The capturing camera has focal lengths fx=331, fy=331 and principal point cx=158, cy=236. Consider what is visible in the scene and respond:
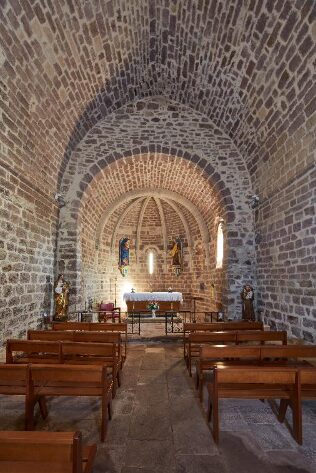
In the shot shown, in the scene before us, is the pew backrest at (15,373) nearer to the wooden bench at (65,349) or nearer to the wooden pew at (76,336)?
the wooden bench at (65,349)

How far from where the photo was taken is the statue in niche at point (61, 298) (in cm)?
846

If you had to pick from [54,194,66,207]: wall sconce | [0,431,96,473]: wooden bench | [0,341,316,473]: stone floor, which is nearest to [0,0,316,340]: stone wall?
[54,194,66,207]: wall sconce

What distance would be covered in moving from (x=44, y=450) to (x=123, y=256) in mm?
13259

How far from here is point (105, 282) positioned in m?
13.6

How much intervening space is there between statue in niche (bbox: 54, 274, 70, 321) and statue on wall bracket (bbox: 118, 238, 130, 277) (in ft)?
20.3

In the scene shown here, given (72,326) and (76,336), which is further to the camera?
(72,326)

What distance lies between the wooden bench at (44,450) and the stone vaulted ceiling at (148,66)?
219 inches

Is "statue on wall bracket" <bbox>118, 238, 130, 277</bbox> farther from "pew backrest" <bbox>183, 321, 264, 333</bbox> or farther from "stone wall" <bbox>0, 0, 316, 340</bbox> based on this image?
"pew backrest" <bbox>183, 321, 264, 333</bbox>

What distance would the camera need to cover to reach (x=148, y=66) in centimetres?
900

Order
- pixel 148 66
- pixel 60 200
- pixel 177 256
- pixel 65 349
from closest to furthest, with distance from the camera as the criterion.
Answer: pixel 65 349 → pixel 148 66 → pixel 60 200 → pixel 177 256

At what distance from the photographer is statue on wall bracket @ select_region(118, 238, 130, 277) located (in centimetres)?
1486

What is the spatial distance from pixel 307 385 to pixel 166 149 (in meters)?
7.62

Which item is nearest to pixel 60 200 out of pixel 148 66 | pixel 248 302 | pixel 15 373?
pixel 148 66

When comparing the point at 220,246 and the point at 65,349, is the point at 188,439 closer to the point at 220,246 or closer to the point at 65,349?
the point at 65,349
